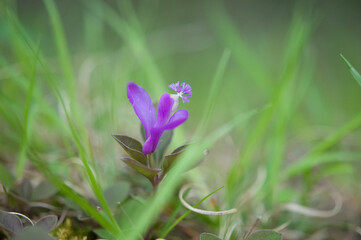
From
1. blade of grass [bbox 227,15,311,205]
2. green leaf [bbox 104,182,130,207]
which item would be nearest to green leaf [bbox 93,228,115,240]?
green leaf [bbox 104,182,130,207]

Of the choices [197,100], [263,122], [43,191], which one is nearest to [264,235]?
[263,122]

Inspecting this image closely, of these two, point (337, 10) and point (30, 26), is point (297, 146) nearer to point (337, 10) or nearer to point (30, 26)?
point (30, 26)

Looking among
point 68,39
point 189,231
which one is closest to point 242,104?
point 189,231

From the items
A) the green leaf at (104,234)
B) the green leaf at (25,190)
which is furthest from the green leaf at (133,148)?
the green leaf at (25,190)

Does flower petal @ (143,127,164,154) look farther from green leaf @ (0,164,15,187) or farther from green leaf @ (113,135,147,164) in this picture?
green leaf @ (0,164,15,187)

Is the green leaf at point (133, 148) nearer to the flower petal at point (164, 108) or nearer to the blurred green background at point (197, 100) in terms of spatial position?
the flower petal at point (164, 108)

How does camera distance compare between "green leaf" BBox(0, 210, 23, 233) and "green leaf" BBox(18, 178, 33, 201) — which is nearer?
"green leaf" BBox(0, 210, 23, 233)
